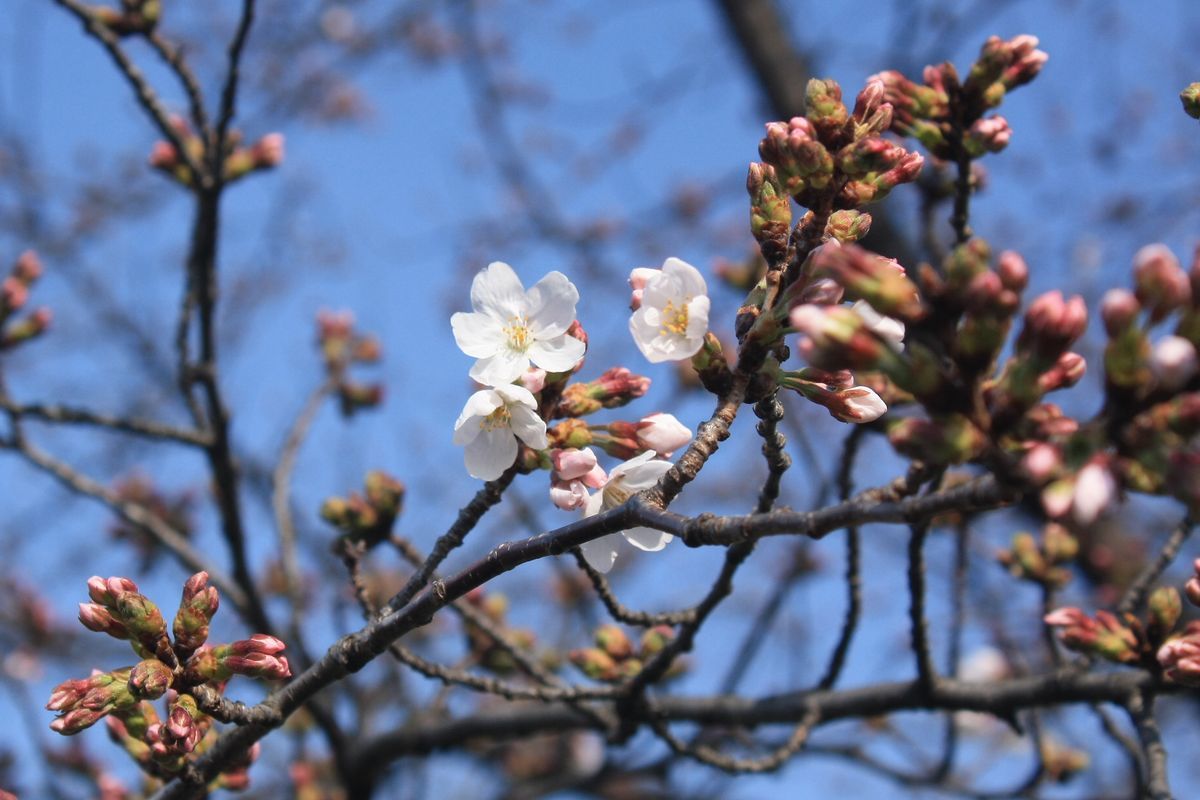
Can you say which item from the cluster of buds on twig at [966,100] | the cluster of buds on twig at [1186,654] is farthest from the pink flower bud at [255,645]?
the cluster of buds on twig at [966,100]

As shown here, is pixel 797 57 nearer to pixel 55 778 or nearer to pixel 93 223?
pixel 55 778

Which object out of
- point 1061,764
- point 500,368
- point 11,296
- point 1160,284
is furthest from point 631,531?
point 11,296

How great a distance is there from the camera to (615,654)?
106 inches

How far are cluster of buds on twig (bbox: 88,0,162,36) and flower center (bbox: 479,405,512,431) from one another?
2.06m

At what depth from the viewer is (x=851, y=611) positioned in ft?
8.27

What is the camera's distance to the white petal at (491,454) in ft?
5.66

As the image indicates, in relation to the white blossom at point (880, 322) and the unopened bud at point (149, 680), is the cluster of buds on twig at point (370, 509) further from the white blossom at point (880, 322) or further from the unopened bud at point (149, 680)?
the white blossom at point (880, 322)

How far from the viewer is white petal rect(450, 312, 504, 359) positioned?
188cm

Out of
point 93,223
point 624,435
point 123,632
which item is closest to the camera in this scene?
point 123,632

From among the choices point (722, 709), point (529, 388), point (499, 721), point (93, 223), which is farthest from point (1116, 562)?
point (93, 223)

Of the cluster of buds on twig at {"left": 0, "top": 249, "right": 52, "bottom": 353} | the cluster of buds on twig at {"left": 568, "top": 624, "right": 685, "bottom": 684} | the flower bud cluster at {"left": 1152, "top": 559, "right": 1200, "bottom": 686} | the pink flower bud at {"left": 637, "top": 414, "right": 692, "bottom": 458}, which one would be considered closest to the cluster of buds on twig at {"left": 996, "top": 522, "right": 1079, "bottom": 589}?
the flower bud cluster at {"left": 1152, "top": 559, "right": 1200, "bottom": 686}

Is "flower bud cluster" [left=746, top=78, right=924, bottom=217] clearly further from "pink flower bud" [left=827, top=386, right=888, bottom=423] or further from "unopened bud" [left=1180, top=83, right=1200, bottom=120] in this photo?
"unopened bud" [left=1180, top=83, right=1200, bottom=120]

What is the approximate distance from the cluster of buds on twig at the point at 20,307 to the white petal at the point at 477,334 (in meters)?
2.55

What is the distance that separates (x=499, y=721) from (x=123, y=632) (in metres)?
1.49
